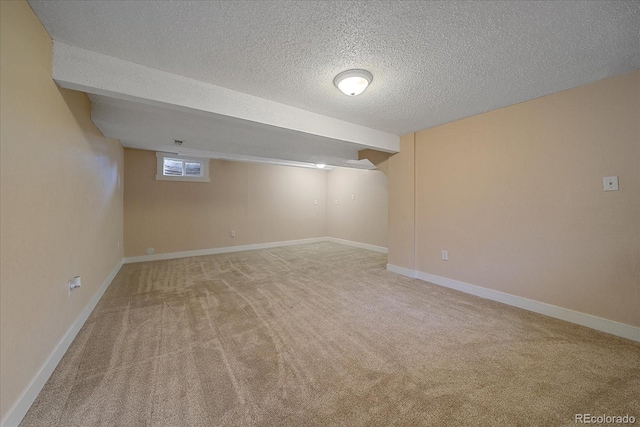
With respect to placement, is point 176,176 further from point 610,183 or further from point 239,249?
point 610,183

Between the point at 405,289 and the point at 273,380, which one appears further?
the point at 405,289

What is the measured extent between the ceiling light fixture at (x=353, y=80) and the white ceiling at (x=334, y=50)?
5 cm

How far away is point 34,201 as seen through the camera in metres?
1.39

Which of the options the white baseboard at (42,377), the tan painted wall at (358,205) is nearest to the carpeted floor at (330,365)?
the white baseboard at (42,377)

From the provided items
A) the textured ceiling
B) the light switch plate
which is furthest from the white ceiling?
the light switch plate

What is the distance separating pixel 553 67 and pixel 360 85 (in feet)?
5.11

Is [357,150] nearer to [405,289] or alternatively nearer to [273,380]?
[405,289]

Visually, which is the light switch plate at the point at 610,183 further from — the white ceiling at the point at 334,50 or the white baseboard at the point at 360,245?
the white baseboard at the point at 360,245

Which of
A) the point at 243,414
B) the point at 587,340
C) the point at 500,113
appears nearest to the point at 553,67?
the point at 500,113

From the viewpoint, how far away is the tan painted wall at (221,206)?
4707 millimetres

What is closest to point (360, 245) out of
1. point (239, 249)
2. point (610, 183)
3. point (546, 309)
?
point (239, 249)

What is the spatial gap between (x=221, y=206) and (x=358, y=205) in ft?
11.5

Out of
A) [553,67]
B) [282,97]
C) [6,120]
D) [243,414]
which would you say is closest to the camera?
[6,120]

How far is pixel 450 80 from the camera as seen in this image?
2.12m
